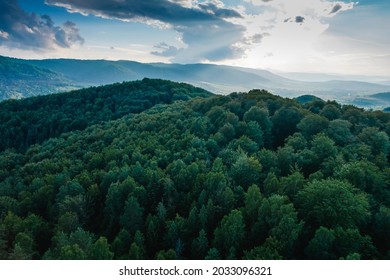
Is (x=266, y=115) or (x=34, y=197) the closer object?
(x=34, y=197)

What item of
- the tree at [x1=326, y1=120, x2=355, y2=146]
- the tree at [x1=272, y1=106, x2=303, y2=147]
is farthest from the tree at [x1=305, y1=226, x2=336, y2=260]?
the tree at [x1=272, y1=106, x2=303, y2=147]

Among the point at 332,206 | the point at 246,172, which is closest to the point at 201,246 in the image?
the point at 332,206

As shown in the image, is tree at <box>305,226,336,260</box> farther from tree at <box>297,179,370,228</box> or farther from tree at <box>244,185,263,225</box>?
tree at <box>244,185,263,225</box>

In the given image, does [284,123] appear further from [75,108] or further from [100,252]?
[75,108]

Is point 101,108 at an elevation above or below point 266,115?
below

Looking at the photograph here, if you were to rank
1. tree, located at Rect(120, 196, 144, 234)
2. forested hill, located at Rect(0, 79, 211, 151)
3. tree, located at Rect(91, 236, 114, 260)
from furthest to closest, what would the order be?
forested hill, located at Rect(0, 79, 211, 151) → tree, located at Rect(120, 196, 144, 234) → tree, located at Rect(91, 236, 114, 260)

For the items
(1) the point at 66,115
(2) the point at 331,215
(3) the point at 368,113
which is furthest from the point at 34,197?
(1) the point at 66,115

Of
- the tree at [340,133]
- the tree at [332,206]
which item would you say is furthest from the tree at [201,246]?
the tree at [340,133]
